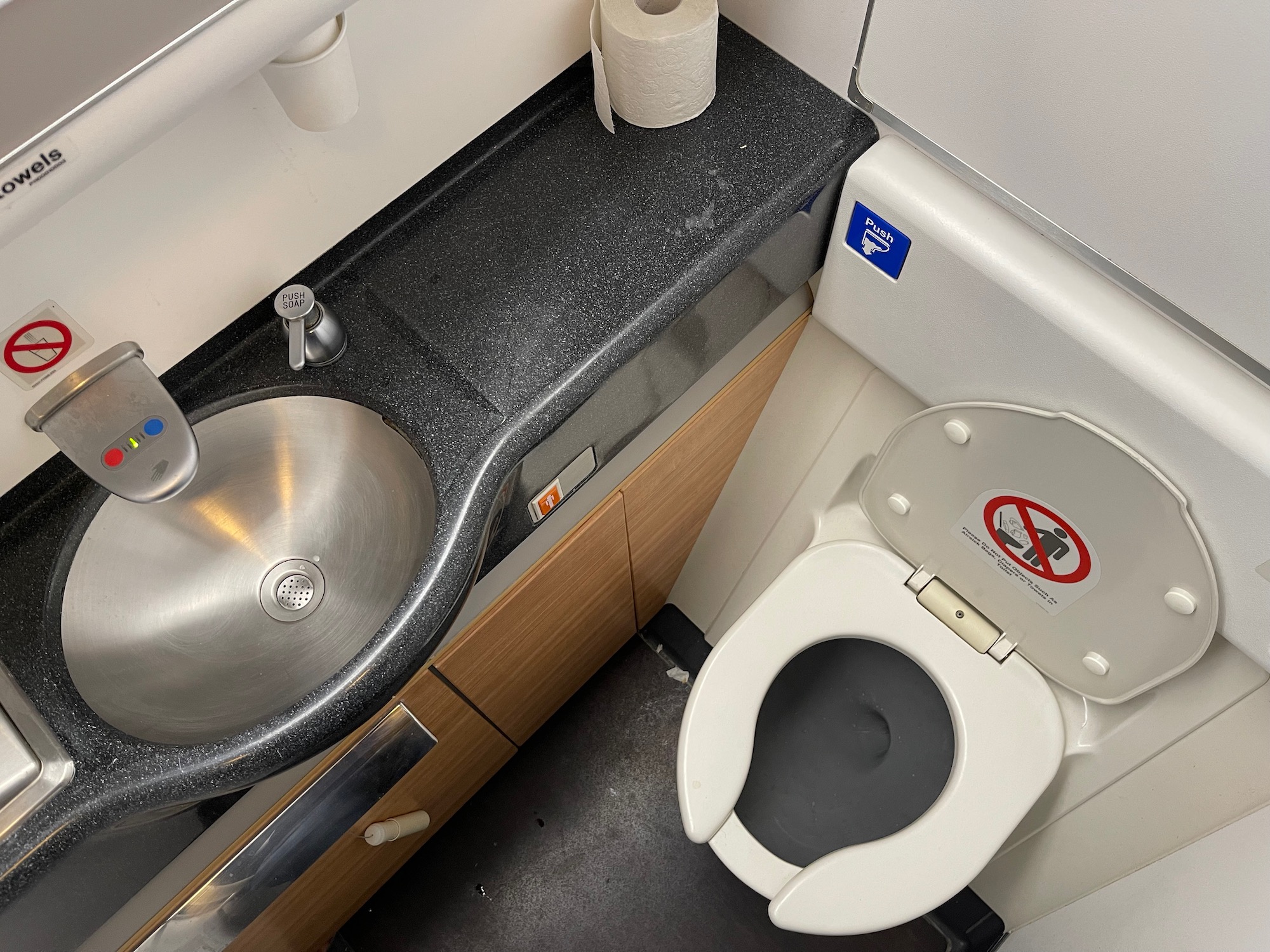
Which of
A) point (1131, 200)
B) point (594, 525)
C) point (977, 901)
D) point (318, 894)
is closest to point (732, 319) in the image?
point (594, 525)

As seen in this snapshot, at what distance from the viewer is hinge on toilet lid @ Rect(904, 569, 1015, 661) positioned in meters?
1.16

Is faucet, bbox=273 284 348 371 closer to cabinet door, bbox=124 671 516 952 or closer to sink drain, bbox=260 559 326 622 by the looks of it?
sink drain, bbox=260 559 326 622

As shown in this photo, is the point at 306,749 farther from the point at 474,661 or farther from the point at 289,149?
the point at 289,149

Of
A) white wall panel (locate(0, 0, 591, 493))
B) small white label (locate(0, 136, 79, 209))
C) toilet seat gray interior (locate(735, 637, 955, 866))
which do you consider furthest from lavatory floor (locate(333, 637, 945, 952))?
small white label (locate(0, 136, 79, 209))

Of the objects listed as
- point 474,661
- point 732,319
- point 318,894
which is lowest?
point 318,894

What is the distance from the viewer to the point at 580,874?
1.54 metres

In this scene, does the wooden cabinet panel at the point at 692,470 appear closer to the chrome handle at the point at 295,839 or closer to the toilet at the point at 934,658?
the toilet at the point at 934,658

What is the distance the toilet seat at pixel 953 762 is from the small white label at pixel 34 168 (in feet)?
2.86

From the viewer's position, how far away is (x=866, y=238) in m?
0.97

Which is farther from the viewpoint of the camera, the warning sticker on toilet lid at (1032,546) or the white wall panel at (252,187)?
the warning sticker on toilet lid at (1032,546)

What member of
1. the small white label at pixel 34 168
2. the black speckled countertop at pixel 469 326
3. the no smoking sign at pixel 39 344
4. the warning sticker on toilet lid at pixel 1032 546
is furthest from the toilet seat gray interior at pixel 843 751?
the small white label at pixel 34 168

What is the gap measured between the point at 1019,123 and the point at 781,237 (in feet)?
0.80

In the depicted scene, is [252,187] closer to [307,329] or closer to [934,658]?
[307,329]

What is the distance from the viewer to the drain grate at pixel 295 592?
0.88 metres
